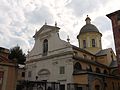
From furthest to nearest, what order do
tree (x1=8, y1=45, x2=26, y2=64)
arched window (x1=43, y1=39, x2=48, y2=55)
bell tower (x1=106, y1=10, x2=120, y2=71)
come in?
1. tree (x1=8, y1=45, x2=26, y2=64)
2. arched window (x1=43, y1=39, x2=48, y2=55)
3. bell tower (x1=106, y1=10, x2=120, y2=71)

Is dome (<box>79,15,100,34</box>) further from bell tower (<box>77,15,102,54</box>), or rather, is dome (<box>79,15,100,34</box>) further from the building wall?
the building wall

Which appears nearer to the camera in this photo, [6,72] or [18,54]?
[6,72]

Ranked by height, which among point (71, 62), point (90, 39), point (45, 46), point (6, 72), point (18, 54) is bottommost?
point (6, 72)

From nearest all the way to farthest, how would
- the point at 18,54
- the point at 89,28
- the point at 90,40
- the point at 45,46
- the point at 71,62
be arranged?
the point at 71,62
the point at 45,46
the point at 90,40
the point at 89,28
the point at 18,54

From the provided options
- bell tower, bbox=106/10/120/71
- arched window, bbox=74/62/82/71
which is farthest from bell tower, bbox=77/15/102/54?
bell tower, bbox=106/10/120/71

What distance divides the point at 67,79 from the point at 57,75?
2498 mm

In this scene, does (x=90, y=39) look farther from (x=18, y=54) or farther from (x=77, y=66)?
(x=18, y=54)

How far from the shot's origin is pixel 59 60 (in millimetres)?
29766

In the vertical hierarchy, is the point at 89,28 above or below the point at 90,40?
above

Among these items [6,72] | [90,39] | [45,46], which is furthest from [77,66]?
[6,72]

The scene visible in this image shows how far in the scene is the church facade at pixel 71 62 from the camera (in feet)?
87.8

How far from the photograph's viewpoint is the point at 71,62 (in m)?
27.8

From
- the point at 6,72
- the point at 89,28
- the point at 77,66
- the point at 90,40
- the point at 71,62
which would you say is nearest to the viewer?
the point at 6,72

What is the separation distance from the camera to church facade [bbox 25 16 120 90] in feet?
87.8
